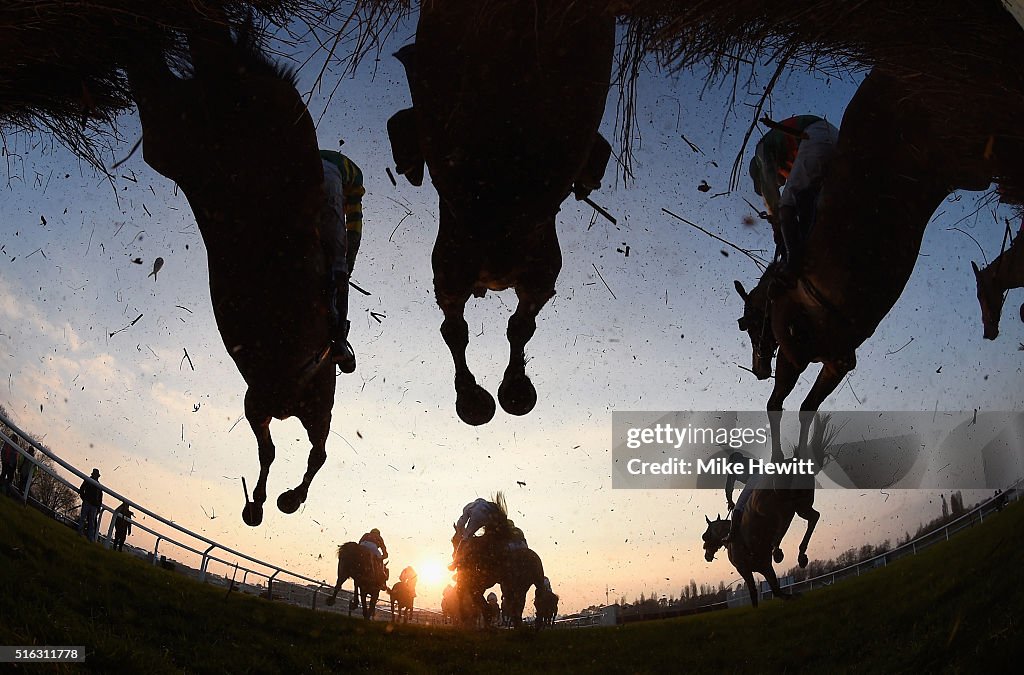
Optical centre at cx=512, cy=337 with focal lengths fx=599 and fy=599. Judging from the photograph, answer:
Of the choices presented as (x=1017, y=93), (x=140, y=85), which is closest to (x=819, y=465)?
(x=1017, y=93)

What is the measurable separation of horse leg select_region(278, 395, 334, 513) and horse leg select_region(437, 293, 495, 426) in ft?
3.51

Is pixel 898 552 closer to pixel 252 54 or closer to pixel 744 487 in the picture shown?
pixel 744 487

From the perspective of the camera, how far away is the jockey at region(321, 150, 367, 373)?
10.9 ft

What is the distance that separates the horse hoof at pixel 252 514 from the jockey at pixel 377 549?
6.18 meters

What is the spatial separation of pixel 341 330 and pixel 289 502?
1.66m

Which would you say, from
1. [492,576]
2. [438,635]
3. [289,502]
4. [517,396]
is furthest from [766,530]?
[289,502]

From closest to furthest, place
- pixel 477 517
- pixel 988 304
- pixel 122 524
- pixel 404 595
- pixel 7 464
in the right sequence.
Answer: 1. pixel 988 304
2. pixel 7 464
3. pixel 122 524
4. pixel 477 517
5. pixel 404 595

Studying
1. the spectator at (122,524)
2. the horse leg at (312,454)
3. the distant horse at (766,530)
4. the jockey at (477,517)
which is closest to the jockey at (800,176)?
the horse leg at (312,454)

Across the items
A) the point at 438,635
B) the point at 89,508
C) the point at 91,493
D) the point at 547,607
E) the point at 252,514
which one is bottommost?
the point at 438,635

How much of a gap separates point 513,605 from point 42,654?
839cm

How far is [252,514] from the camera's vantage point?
4.08 m

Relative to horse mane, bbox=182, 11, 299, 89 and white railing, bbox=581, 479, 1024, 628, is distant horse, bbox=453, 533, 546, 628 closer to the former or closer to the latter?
white railing, bbox=581, 479, 1024, 628

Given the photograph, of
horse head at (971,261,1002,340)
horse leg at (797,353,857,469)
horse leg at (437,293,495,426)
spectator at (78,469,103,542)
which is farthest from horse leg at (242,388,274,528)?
horse head at (971,261,1002,340)

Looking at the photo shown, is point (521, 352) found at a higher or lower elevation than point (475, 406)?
higher
